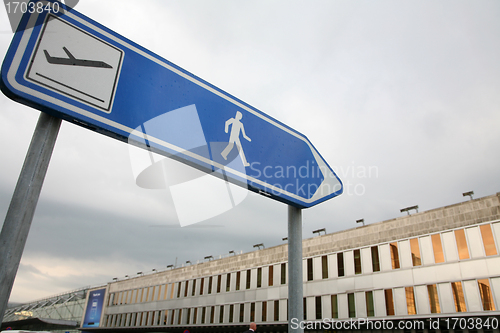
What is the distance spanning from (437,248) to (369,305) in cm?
653

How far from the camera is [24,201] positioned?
5.41 ft

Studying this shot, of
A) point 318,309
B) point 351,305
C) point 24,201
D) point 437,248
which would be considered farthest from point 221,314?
point 24,201

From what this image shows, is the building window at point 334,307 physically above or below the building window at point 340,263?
below

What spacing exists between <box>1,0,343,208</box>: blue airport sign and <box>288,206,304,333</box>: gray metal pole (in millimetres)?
161

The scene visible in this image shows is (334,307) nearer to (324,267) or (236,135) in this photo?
(324,267)

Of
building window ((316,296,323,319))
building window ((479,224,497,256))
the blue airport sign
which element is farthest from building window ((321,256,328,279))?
the blue airport sign

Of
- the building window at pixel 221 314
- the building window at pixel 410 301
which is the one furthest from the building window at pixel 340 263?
the building window at pixel 221 314

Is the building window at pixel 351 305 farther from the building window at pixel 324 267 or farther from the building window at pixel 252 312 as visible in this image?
the building window at pixel 252 312

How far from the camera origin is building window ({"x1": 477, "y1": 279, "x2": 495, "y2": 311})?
20.8 meters

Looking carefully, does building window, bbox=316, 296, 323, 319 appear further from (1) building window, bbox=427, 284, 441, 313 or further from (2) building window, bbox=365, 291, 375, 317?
(1) building window, bbox=427, 284, 441, 313

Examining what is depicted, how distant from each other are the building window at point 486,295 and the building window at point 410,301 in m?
4.22

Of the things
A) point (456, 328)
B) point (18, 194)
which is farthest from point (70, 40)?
point (456, 328)

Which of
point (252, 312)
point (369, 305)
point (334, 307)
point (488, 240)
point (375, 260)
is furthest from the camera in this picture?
point (252, 312)

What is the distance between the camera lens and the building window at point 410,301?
23791 millimetres
